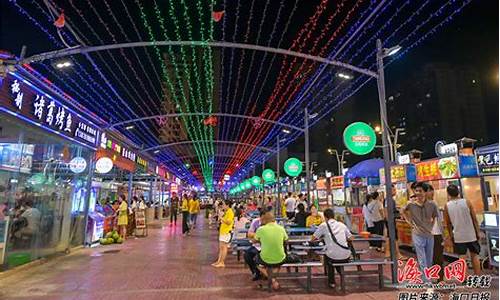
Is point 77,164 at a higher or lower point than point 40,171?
higher

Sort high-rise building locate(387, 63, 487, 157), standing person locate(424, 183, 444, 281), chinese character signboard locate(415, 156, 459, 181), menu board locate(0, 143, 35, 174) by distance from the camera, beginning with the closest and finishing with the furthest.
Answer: standing person locate(424, 183, 444, 281) < menu board locate(0, 143, 35, 174) < chinese character signboard locate(415, 156, 459, 181) < high-rise building locate(387, 63, 487, 157)

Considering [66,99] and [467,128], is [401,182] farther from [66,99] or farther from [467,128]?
[467,128]

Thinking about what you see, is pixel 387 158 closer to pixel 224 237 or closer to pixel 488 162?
pixel 488 162

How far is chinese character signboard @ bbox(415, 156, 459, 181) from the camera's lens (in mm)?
9280

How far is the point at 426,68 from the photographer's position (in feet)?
135

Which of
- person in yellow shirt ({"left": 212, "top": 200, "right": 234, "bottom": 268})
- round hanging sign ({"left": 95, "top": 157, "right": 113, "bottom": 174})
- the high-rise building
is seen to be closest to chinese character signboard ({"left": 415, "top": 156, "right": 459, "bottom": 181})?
person in yellow shirt ({"left": 212, "top": 200, "right": 234, "bottom": 268})

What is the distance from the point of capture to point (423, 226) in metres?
5.74

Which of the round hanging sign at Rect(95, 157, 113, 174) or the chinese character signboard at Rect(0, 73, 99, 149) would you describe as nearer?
the chinese character signboard at Rect(0, 73, 99, 149)

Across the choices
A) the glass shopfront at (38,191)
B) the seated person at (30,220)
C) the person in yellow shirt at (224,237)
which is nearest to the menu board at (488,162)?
the person in yellow shirt at (224,237)

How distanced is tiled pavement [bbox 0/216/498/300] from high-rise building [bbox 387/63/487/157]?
37193mm

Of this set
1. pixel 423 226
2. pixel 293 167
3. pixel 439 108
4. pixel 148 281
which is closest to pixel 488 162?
pixel 423 226

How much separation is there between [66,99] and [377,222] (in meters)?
8.97

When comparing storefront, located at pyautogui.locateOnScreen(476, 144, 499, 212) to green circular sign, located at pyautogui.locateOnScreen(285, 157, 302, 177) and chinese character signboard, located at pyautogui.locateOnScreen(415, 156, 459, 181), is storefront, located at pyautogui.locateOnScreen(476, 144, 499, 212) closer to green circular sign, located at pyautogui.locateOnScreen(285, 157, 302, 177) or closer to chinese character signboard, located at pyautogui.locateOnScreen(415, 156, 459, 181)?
chinese character signboard, located at pyautogui.locateOnScreen(415, 156, 459, 181)

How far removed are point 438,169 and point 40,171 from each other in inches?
429
